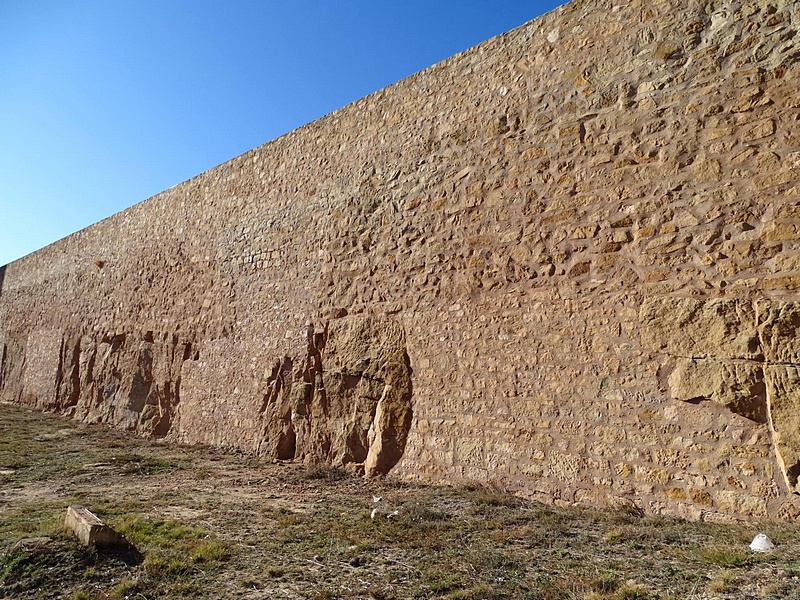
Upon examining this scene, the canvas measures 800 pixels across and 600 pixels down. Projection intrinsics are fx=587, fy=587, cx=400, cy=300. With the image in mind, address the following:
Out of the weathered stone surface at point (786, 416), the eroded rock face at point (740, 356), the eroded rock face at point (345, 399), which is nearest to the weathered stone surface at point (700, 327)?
the eroded rock face at point (740, 356)

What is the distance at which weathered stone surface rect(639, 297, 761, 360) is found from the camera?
3650 millimetres

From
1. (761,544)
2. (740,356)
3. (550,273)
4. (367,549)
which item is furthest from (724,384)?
(367,549)

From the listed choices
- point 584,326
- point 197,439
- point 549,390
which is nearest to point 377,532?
point 549,390

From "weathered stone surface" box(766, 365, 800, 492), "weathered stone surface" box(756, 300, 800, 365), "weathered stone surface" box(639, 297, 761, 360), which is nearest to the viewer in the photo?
"weathered stone surface" box(766, 365, 800, 492)

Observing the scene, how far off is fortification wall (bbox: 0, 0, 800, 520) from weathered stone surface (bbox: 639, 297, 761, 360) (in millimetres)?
15

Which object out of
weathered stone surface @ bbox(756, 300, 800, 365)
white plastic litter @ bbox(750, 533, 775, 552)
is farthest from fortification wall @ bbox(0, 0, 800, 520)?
white plastic litter @ bbox(750, 533, 775, 552)

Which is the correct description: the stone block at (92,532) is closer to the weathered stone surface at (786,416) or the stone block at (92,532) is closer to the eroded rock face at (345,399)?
the eroded rock face at (345,399)

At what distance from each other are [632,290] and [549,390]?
970mm

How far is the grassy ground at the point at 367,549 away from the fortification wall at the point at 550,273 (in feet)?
1.65

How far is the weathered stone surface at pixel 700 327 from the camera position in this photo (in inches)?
144

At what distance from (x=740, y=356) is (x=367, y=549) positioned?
2554 millimetres

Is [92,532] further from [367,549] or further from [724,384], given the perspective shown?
[724,384]

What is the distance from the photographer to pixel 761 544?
9.59 ft

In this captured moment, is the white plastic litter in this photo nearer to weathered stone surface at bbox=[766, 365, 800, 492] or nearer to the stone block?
weathered stone surface at bbox=[766, 365, 800, 492]
